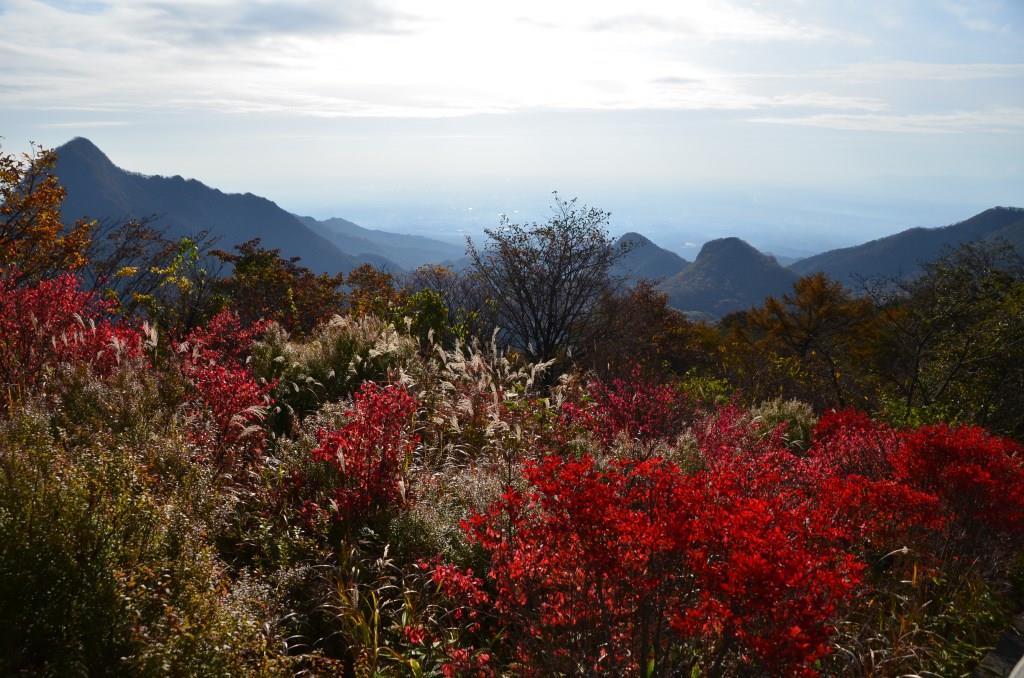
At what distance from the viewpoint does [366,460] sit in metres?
4.66

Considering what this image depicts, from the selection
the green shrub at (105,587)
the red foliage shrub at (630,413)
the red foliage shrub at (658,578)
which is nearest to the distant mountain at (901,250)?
the red foliage shrub at (630,413)

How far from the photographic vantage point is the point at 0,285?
5.97m

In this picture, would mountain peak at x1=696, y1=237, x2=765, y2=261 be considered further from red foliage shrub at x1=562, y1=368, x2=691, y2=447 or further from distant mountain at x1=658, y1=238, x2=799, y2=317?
red foliage shrub at x1=562, y1=368, x2=691, y2=447

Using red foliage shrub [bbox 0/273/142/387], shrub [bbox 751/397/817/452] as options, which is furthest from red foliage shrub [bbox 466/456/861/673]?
shrub [bbox 751/397/817/452]

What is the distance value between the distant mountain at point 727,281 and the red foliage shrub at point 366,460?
162 metres

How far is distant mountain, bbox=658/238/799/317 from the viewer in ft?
538

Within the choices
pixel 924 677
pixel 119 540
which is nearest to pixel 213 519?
pixel 119 540

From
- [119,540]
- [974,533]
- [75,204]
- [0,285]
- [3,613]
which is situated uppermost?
[75,204]

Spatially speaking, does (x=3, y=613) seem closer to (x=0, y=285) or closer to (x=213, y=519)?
(x=213, y=519)

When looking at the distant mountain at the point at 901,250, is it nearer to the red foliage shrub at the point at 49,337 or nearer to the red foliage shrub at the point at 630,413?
the red foliage shrub at the point at 630,413

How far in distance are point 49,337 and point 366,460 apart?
3815 millimetres

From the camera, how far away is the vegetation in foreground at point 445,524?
2.62 m

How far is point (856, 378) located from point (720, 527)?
45.8 feet

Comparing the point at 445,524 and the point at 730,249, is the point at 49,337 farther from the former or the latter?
the point at 730,249
